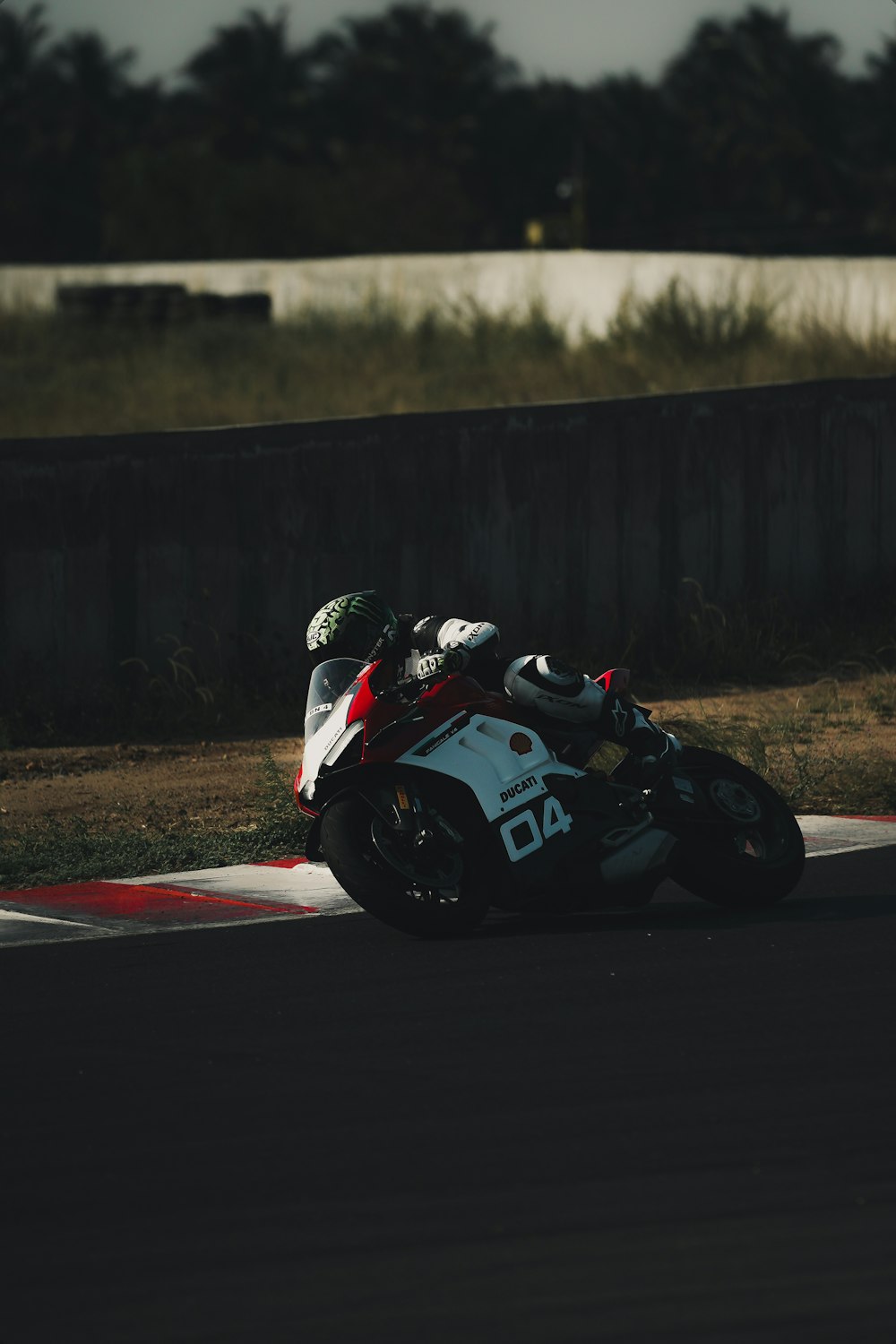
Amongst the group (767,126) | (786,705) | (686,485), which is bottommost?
(786,705)

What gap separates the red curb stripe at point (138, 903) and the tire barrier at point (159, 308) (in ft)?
96.7

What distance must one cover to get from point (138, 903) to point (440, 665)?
84.1 inches

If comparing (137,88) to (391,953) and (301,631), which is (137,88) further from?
(391,953)

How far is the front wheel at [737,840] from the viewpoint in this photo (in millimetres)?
8883

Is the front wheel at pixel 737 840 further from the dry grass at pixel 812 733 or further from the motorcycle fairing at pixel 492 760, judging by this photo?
the dry grass at pixel 812 733

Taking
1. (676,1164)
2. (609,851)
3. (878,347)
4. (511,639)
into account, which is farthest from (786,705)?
(878,347)

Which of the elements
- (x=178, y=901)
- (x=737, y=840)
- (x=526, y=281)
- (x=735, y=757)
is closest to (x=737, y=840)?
(x=737, y=840)

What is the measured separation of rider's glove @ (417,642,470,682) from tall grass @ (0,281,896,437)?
17126 millimetres

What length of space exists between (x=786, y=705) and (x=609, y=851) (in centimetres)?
699

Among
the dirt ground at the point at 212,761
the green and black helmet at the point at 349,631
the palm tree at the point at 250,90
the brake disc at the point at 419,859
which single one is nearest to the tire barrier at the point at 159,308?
the dirt ground at the point at 212,761

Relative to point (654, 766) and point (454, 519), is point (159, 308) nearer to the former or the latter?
point (454, 519)

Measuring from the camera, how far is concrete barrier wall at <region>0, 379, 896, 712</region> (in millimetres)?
14859

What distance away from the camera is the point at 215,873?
10305 mm

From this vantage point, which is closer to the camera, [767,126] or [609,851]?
[609,851]
